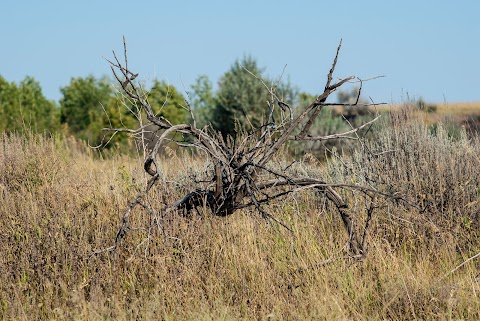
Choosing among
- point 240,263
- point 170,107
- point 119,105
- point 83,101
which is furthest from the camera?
point 83,101

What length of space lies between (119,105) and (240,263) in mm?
23012

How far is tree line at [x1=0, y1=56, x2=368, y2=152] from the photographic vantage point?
2180 cm

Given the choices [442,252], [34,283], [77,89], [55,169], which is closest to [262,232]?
[442,252]

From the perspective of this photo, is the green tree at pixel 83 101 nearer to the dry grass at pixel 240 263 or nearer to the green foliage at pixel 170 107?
the green foliage at pixel 170 107

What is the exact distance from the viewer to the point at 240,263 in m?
5.88

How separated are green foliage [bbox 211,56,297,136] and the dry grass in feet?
46.8

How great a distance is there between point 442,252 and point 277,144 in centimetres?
193

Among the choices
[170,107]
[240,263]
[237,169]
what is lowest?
[240,263]

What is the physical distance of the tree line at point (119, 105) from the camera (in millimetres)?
21797

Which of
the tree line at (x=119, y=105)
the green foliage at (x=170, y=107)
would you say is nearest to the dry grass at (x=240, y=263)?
the tree line at (x=119, y=105)

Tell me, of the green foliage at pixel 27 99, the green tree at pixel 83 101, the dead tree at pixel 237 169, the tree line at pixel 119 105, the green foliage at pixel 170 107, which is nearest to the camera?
the dead tree at pixel 237 169

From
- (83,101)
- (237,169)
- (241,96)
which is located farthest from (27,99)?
(237,169)

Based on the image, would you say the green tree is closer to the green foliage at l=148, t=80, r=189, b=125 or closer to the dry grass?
the green foliage at l=148, t=80, r=189, b=125

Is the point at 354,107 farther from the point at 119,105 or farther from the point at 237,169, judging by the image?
the point at 237,169
